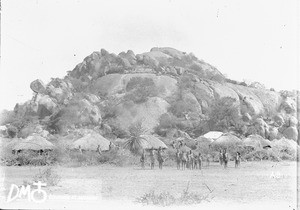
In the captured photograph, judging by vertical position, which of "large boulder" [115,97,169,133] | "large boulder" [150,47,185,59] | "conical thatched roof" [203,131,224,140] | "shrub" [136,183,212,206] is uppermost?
"large boulder" [150,47,185,59]

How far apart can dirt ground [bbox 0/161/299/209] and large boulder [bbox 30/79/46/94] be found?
221 centimetres

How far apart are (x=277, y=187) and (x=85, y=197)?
184 inches

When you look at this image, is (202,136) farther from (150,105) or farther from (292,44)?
(292,44)

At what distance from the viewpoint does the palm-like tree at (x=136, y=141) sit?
16891 mm

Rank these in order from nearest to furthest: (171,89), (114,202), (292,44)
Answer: (114,202), (292,44), (171,89)

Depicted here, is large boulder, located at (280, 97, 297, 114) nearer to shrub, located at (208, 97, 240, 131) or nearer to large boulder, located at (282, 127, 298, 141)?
large boulder, located at (282, 127, 298, 141)

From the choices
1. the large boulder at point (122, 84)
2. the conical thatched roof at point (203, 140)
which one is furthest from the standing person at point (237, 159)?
the large boulder at point (122, 84)

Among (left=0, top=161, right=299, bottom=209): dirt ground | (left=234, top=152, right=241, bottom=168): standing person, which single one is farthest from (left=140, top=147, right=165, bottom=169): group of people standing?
(left=234, top=152, right=241, bottom=168): standing person

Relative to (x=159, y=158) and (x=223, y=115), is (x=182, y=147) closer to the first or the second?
(x=159, y=158)

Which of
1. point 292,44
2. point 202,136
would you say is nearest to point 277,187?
point 202,136

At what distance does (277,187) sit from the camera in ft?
51.0

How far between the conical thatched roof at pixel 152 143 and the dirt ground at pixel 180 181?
0.62 metres

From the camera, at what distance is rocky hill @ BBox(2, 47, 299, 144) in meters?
17.0

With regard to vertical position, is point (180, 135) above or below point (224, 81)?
below
